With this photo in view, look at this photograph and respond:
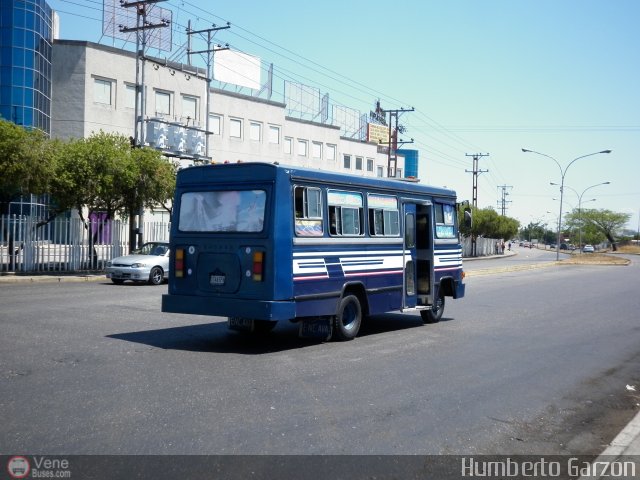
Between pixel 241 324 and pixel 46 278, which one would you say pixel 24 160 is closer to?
pixel 46 278

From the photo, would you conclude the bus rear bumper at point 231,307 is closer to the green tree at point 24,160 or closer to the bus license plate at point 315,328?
the bus license plate at point 315,328

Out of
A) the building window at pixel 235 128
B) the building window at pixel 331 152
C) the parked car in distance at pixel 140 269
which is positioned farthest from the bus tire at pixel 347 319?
the building window at pixel 331 152

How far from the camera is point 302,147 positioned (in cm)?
6278

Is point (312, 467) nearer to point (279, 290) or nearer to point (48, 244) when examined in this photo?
point (279, 290)

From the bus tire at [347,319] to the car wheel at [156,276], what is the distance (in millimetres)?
12366

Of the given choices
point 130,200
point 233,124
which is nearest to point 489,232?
point 233,124

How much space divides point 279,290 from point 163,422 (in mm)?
4094

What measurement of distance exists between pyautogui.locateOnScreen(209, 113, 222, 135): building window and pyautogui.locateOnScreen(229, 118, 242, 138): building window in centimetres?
112

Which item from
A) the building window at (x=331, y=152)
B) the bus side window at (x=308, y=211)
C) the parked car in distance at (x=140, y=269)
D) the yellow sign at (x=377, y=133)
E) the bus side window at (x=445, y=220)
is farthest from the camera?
the yellow sign at (x=377, y=133)

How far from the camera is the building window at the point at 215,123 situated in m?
52.7

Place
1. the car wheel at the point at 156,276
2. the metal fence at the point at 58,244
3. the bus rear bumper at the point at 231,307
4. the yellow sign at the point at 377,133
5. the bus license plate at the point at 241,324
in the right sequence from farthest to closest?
the yellow sign at the point at 377,133, the metal fence at the point at 58,244, the car wheel at the point at 156,276, the bus license plate at the point at 241,324, the bus rear bumper at the point at 231,307

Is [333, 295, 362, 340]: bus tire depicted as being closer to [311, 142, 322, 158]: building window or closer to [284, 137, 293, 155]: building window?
[284, 137, 293, 155]: building window

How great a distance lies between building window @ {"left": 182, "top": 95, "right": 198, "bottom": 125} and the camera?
49688 millimetres

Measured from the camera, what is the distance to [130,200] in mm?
28578
